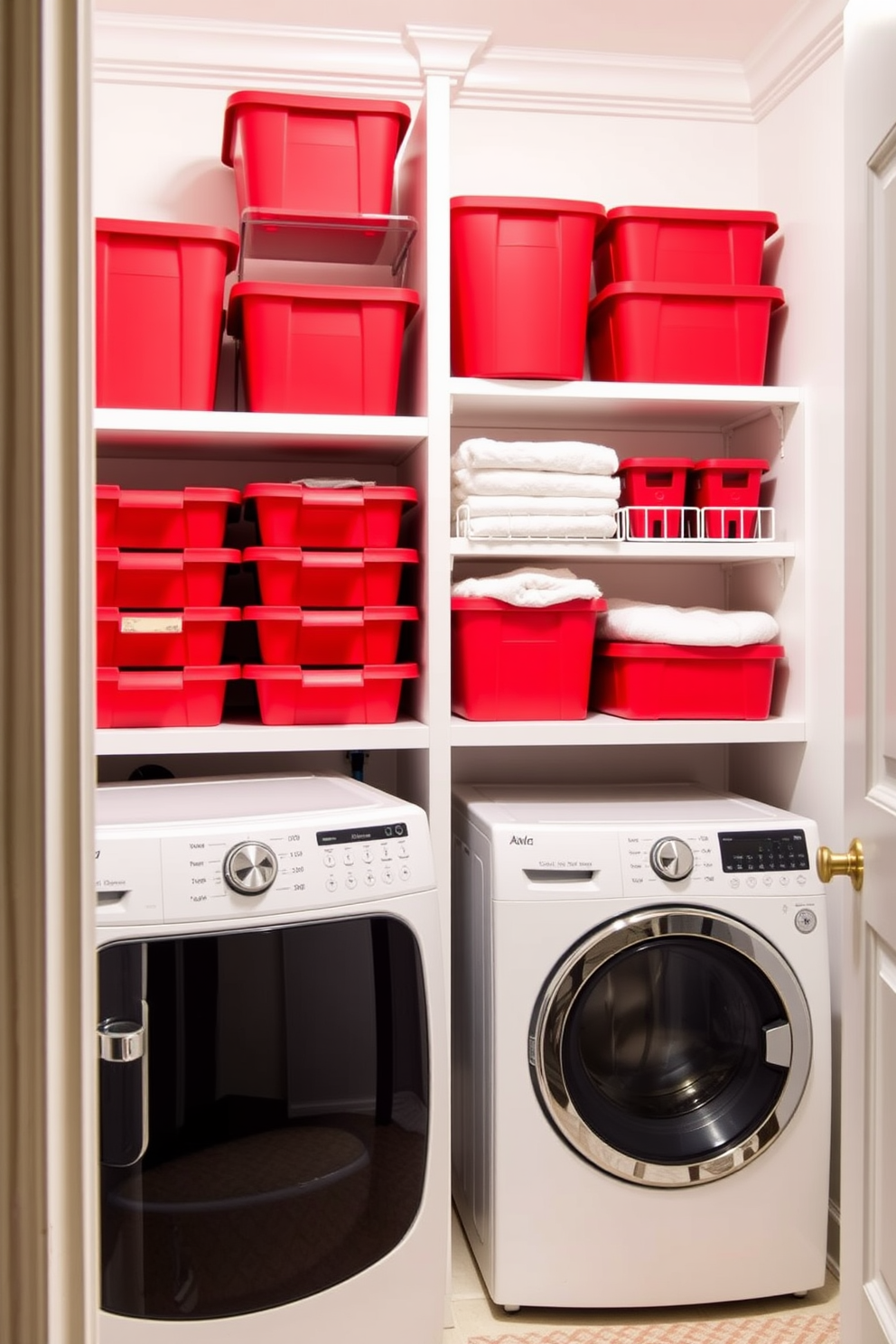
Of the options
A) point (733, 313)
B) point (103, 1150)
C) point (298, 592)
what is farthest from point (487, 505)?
point (103, 1150)

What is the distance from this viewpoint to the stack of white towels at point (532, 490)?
218 cm

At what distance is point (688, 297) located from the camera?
2324 millimetres

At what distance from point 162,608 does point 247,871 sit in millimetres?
631

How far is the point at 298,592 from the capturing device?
217cm

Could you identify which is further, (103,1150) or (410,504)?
(410,504)

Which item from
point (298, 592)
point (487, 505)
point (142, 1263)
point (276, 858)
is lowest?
point (142, 1263)

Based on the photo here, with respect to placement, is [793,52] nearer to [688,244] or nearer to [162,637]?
[688,244]

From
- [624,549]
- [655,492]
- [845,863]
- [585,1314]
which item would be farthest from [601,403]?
[585,1314]

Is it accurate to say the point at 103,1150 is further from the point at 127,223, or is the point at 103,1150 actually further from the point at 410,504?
the point at 127,223

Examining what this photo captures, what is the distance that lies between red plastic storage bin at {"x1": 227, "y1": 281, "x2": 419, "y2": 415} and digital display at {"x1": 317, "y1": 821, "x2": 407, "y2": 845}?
81 cm

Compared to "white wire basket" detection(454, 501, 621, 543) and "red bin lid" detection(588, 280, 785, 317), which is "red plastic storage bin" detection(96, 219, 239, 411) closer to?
"white wire basket" detection(454, 501, 621, 543)

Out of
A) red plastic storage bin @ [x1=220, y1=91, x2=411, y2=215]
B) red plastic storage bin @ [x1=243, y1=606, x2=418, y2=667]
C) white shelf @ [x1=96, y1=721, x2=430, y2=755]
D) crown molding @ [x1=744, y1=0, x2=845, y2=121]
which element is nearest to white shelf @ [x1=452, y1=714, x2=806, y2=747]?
white shelf @ [x1=96, y1=721, x2=430, y2=755]

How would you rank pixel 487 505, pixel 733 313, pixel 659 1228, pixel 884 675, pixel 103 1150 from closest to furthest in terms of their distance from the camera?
pixel 884 675 → pixel 103 1150 → pixel 659 1228 → pixel 487 505 → pixel 733 313

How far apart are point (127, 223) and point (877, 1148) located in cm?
188
